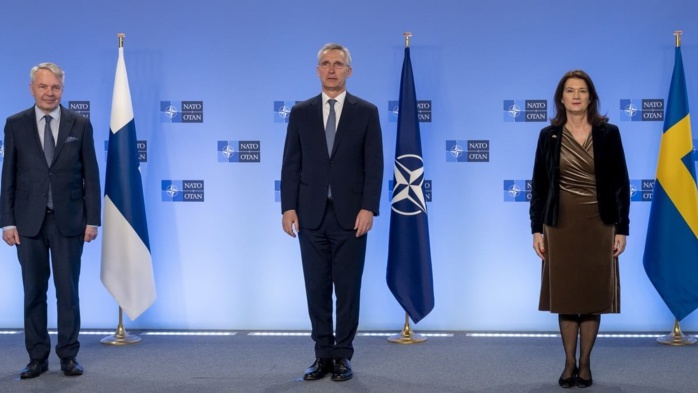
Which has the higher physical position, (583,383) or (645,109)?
(645,109)

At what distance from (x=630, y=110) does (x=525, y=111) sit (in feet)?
2.34

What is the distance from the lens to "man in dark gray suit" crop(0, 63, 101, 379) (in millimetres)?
4555

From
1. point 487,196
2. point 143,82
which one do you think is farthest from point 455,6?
point 143,82

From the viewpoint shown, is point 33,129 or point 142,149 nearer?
point 33,129

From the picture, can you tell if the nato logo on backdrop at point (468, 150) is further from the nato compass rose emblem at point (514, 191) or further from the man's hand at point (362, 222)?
the man's hand at point (362, 222)

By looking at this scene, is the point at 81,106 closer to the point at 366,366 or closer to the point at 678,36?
the point at 366,366

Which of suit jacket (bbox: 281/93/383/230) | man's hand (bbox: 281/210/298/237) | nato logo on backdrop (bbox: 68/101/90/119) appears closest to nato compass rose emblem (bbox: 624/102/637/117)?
suit jacket (bbox: 281/93/383/230)

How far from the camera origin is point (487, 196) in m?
5.97

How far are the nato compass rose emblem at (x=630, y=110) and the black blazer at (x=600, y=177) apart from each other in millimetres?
1766

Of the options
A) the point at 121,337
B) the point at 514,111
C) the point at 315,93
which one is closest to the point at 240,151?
the point at 315,93

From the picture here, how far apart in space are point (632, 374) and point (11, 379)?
131 inches

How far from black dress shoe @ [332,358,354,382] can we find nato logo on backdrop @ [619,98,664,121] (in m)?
2.77

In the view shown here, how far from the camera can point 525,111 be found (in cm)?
592

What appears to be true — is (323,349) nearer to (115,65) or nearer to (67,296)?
(67,296)
